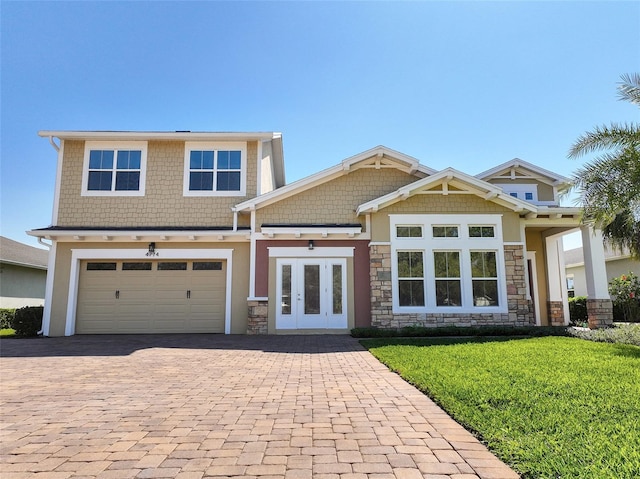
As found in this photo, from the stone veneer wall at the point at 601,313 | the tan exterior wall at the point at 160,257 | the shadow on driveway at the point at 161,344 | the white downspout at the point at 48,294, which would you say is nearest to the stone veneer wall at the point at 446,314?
the shadow on driveway at the point at 161,344

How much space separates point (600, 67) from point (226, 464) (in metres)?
13.3

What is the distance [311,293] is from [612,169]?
896 cm

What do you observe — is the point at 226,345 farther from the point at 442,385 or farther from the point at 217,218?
the point at 442,385

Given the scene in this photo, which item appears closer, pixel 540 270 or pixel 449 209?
pixel 449 209

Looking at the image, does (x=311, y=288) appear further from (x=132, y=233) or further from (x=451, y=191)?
(x=132, y=233)

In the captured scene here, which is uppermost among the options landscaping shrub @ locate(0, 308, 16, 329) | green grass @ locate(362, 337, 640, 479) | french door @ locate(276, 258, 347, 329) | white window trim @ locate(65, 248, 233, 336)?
white window trim @ locate(65, 248, 233, 336)

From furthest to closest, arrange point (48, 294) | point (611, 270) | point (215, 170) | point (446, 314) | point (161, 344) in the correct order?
point (611, 270), point (215, 170), point (48, 294), point (446, 314), point (161, 344)

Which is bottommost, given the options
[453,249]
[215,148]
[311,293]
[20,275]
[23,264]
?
[311,293]

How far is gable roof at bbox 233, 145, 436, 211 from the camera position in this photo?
12805 mm

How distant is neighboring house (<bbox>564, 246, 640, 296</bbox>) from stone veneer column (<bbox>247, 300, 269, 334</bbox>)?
1834cm

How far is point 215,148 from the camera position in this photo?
1402 centimetres

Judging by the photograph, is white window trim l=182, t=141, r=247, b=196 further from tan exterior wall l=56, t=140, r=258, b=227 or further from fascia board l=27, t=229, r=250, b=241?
fascia board l=27, t=229, r=250, b=241

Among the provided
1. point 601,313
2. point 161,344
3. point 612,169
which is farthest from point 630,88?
point 161,344

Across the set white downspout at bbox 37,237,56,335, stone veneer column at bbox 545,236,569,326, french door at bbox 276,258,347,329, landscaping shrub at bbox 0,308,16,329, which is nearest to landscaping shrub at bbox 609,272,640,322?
stone veneer column at bbox 545,236,569,326
